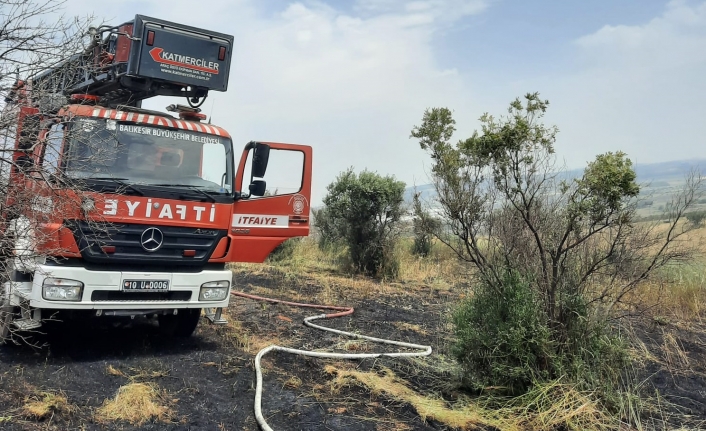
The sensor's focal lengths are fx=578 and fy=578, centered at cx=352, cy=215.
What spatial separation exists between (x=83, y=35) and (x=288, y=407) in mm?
3302

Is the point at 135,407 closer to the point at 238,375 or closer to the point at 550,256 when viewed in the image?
the point at 238,375

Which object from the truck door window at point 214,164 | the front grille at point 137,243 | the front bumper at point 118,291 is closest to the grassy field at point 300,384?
the front bumper at point 118,291

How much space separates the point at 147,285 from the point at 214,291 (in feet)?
2.44

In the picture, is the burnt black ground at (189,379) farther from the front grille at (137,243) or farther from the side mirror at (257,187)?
the side mirror at (257,187)

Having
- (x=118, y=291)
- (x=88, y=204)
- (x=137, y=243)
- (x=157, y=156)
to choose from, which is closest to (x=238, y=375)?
(x=118, y=291)

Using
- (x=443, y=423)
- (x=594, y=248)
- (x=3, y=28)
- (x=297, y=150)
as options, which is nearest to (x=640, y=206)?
(x=594, y=248)

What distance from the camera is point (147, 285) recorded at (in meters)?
5.86

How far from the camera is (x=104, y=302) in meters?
5.68

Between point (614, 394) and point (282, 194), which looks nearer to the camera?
point (614, 394)

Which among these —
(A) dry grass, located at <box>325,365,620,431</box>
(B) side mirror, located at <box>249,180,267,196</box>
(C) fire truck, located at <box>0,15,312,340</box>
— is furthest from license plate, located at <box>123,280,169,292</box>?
(A) dry grass, located at <box>325,365,620,431</box>

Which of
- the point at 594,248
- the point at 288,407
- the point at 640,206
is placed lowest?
the point at 288,407

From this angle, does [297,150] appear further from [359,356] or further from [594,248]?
[594,248]

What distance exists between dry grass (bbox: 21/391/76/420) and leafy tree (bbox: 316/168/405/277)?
31.4ft

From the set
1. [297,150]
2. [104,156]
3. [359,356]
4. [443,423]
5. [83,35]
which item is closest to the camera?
[83,35]
